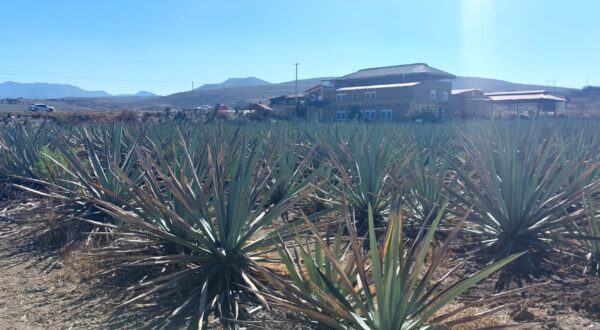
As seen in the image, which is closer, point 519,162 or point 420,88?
point 519,162

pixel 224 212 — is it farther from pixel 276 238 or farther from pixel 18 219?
pixel 18 219

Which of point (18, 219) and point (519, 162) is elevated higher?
point (519, 162)

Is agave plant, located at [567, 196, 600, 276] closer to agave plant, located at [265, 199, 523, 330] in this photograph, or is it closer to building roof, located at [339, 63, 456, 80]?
agave plant, located at [265, 199, 523, 330]

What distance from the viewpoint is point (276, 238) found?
6.07m

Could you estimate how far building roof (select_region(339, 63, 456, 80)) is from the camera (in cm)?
7438

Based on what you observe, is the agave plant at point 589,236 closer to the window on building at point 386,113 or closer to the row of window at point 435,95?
the window on building at point 386,113

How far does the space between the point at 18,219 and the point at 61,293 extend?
12.2 ft

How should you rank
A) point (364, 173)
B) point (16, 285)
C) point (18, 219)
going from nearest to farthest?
point (16, 285), point (364, 173), point (18, 219)

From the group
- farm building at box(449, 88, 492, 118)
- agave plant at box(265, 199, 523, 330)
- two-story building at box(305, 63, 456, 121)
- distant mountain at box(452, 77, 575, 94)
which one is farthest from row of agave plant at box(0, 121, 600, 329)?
distant mountain at box(452, 77, 575, 94)

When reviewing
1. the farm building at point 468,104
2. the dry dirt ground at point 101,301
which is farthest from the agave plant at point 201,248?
the farm building at point 468,104

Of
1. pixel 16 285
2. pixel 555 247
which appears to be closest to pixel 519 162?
pixel 555 247

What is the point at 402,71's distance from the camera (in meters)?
76.4

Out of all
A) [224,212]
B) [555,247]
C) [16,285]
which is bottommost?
[16,285]

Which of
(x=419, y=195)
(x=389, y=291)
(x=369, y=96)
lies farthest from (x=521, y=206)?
(x=369, y=96)
